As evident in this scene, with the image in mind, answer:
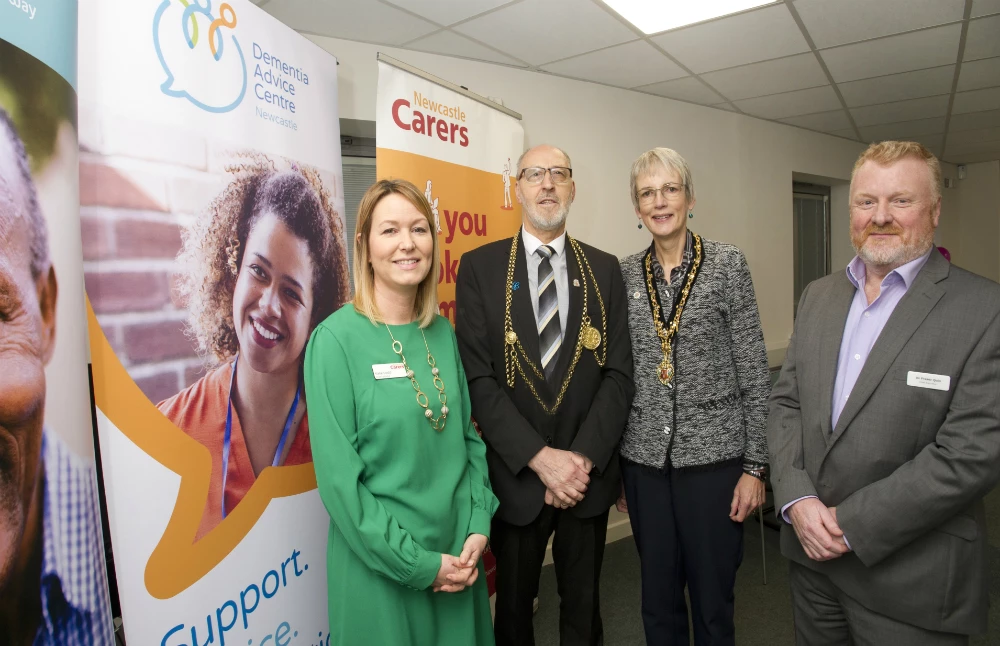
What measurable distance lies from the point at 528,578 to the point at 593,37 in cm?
264

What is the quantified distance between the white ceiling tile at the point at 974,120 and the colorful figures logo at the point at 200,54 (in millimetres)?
Answer: 6132

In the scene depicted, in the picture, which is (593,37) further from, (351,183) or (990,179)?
(990,179)

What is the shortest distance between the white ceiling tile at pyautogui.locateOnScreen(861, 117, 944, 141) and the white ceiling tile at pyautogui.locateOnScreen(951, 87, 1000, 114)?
1.12 feet

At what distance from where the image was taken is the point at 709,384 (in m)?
1.80

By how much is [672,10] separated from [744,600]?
293cm

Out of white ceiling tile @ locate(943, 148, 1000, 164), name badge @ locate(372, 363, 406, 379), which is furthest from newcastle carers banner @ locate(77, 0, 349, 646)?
white ceiling tile @ locate(943, 148, 1000, 164)

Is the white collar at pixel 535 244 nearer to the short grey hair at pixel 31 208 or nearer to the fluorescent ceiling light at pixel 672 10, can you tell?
the short grey hair at pixel 31 208

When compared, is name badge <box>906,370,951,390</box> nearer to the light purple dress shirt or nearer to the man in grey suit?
the man in grey suit

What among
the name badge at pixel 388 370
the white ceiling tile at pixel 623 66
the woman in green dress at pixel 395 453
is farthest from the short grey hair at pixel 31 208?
the white ceiling tile at pixel 623 66

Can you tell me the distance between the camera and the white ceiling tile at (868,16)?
2.81 meters

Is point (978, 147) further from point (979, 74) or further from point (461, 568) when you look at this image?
point (461, 568)

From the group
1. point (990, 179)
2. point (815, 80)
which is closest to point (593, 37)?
point (815, 80)

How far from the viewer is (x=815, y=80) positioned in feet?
13.3

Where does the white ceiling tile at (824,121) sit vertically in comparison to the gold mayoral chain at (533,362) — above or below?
above
